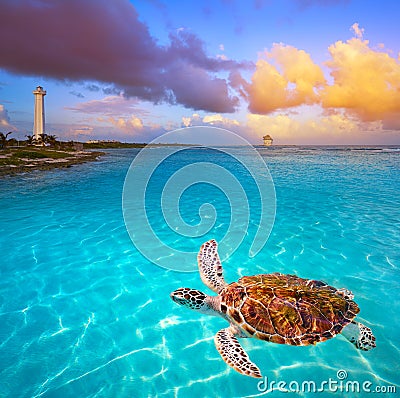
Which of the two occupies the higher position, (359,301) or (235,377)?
(359,301)

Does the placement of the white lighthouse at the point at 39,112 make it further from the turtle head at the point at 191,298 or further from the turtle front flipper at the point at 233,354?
the turtle front flipper at the point at 233,354

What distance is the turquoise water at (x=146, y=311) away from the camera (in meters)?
5.55

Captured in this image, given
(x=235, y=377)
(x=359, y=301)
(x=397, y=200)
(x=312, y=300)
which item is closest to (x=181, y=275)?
(x=235, y=377)

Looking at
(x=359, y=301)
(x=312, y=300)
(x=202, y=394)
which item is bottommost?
(x=202, y=394)

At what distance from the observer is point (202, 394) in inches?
209

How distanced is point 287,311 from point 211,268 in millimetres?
2730

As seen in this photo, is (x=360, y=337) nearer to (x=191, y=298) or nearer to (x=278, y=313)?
(x=278, y=313)

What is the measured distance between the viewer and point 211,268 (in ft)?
25.6

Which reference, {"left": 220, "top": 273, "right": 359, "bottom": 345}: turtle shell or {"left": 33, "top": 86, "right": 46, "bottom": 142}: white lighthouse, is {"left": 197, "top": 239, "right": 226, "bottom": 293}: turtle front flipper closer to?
{"left": 220, "top": 273, "right": 359, "bottom": 345}: turtle shell

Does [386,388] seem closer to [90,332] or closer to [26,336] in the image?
[90,332]

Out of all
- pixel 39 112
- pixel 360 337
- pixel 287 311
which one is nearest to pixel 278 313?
pixel 287 311

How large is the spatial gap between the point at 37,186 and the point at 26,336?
73.1ft

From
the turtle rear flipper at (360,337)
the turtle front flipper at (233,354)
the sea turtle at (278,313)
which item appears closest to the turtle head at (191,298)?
the sea turtle at (278,313)

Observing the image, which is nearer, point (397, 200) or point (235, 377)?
point (235, 377)
